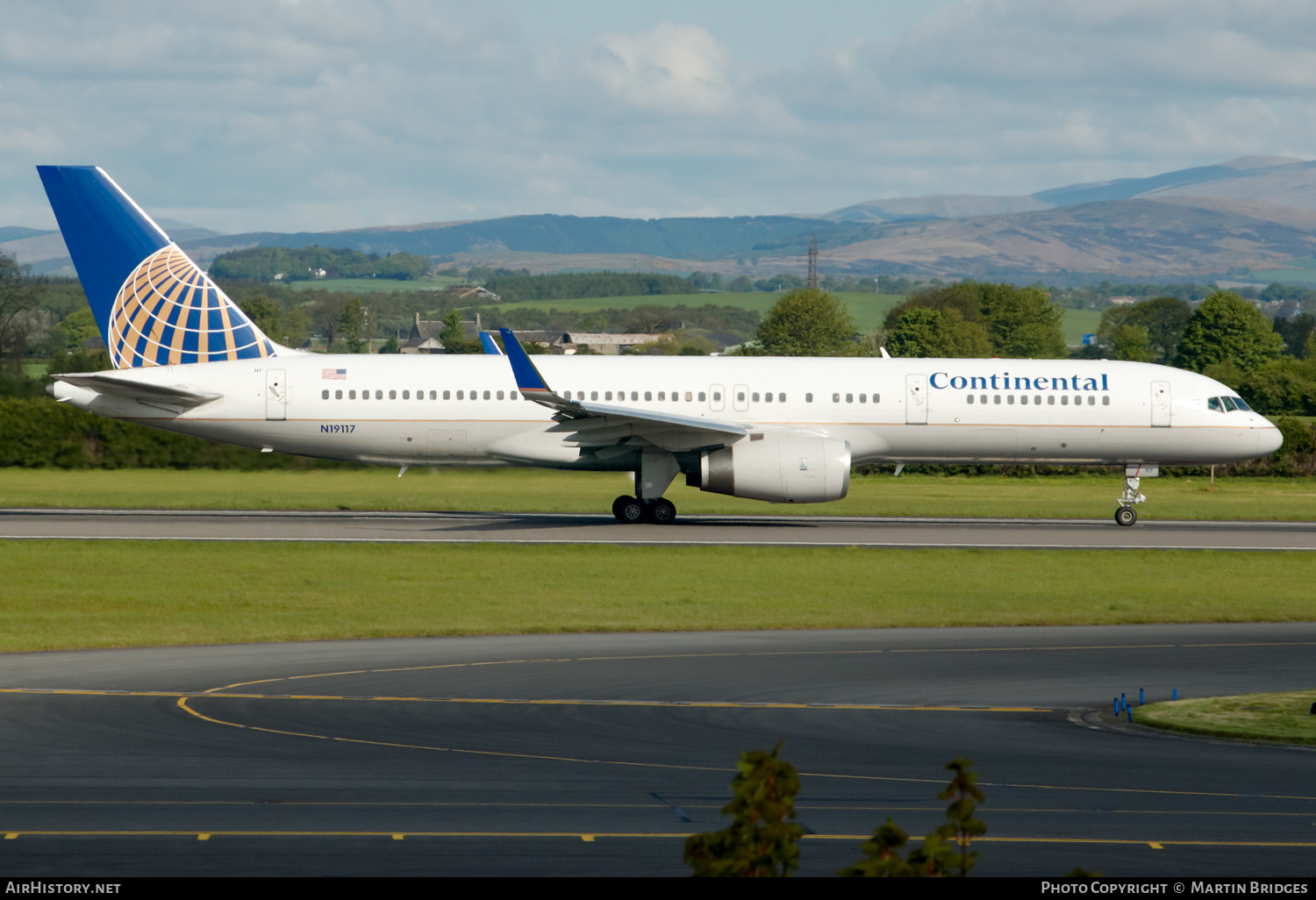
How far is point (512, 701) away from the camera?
1579 centimetres

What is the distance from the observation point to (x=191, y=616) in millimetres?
21984

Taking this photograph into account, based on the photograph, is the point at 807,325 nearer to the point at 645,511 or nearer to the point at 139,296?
the point at 645,511

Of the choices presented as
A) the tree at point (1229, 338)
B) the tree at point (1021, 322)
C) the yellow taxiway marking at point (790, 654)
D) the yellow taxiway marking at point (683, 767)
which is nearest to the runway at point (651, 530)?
the yellow taxiway marking at point (790, 654)

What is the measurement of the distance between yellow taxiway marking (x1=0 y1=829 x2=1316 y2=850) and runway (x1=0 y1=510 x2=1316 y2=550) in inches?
830

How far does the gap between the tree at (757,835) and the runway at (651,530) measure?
2637 centimetres

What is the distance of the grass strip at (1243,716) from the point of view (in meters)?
14.1

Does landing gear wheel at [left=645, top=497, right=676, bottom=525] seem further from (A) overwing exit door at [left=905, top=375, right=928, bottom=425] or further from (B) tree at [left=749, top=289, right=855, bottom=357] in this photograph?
(B) tree at [left=749, top=289, right=855, bottom=357]

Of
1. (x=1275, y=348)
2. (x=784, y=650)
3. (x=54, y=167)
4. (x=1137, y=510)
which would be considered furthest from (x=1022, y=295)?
(x=784, y=650)

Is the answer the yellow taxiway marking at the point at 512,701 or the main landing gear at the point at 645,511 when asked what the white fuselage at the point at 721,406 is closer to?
the main landing gear at the point at 645,511

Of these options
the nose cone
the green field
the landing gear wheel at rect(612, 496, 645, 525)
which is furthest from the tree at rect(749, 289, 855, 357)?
the landing gear wheel at rect(612, 496, 645, 525)

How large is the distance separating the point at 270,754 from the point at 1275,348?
4931 inches

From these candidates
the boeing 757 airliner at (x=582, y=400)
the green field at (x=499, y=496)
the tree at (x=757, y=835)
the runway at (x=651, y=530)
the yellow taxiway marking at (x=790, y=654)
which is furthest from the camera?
the green field at (x=499, y=496)

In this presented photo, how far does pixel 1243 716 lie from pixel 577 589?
1290cm

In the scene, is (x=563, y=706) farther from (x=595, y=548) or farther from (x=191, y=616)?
(x=595, y=548)
